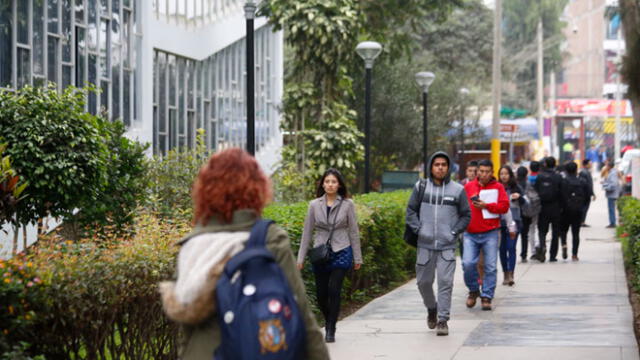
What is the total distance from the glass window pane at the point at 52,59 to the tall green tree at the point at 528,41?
202 ft

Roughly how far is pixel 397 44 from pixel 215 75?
6.53 meters

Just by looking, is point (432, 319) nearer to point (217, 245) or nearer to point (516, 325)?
point (516, 325)

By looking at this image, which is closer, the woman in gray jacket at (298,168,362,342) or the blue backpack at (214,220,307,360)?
the blue backpack at (214,220,307,360)

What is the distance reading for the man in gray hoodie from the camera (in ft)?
35.0

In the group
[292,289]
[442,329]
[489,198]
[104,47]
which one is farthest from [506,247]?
[104,47]

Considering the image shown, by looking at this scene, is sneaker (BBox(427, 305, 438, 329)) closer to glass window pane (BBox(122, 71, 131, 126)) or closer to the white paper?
the white paper

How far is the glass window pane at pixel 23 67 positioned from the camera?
64.6ft

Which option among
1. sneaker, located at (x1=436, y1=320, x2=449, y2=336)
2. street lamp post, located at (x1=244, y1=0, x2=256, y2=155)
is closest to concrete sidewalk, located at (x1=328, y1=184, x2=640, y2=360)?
sneaker, located at (x1=436, y1=320, x2=449, y2=336)

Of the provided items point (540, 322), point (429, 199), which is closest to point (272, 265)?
point (429, 199)

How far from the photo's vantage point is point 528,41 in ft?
278

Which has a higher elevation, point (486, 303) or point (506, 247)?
point (506, 247)

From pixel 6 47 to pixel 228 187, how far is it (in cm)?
1595

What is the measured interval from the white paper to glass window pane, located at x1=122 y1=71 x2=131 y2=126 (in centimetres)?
1391

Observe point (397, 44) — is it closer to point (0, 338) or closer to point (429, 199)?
point (429, 199)
